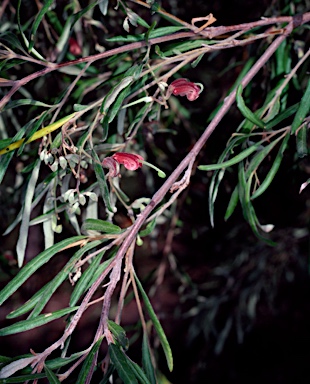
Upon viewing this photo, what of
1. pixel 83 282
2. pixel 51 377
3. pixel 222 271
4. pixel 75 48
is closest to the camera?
pixel 51 377

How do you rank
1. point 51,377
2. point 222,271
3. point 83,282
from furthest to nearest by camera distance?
point 222,271, point 83,282, point 51,377

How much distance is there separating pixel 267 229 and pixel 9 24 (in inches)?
29.6

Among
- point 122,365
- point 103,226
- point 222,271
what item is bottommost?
point 222,271

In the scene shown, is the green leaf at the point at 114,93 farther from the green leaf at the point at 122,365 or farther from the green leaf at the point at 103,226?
the green leaf at the point at 122,365

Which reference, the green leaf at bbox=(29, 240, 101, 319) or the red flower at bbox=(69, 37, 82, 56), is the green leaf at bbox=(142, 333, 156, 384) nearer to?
the green leaf at bbox=(29, 240, 101, 319)

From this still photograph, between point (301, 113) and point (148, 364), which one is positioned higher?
point (301, 113)

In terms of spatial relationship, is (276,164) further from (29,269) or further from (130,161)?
(29,269)

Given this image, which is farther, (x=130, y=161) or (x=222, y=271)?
(x=222, y=271)

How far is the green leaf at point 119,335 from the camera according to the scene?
700 millimetres

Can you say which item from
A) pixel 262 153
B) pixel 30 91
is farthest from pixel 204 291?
pixel 262 153

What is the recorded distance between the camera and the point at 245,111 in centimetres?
82

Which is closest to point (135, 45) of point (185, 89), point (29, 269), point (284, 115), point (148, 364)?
point (185, 89)

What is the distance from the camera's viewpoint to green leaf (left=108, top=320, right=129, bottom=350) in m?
0.70

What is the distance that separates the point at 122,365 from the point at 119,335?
0.05m
